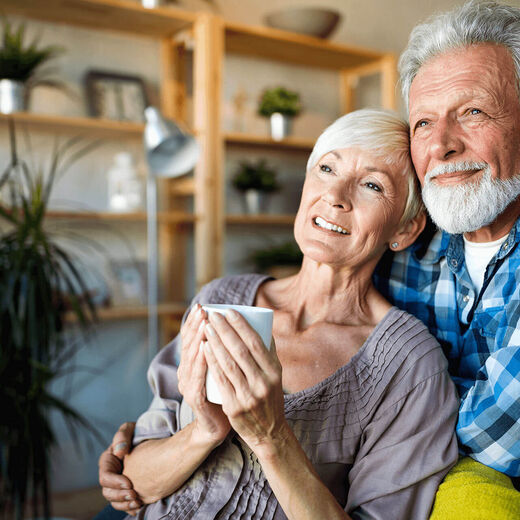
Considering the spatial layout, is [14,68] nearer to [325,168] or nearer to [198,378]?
[325,168]

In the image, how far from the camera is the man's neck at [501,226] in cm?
130

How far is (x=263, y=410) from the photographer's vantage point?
92 cm

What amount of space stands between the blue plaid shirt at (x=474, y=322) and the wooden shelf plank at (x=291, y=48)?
78.1 inches

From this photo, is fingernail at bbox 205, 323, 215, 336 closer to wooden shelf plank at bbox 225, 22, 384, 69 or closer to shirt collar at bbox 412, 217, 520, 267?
shirt collar at bbox 412, 217, 520, 267

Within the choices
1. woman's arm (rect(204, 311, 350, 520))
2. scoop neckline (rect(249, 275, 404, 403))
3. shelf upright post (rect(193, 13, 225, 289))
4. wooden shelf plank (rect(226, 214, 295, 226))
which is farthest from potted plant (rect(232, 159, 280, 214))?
woman's arm (rect(204, 311, 350, 520))

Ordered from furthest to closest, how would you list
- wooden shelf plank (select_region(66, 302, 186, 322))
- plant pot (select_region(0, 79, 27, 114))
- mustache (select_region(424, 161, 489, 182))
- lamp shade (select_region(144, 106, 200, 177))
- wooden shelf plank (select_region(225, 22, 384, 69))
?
wooden shelf plank (select_region(225, 22, 384, 69)) < wooden shelf plank (select_region(66, 302, 186, 322)) < plant pot (select_region(0, 79, 27, 114)) < lamp shade (select_region(144, 106, 200, 177)) < mustache (select_region(424, 161, 489, 182))

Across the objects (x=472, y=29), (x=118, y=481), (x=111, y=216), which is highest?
(x=472, y=29)

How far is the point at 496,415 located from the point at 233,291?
0.62 meters

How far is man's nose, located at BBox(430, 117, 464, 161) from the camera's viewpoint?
1.25 metres

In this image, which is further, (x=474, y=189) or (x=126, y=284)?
(x=126, y=284)

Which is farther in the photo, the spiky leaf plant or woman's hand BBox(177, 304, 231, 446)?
the spiky leaf plant

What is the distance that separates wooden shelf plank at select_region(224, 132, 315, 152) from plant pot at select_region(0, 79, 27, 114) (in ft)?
3.37

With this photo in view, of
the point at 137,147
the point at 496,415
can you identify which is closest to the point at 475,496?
the point at 496,415

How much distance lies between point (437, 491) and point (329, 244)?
1.77 feet
